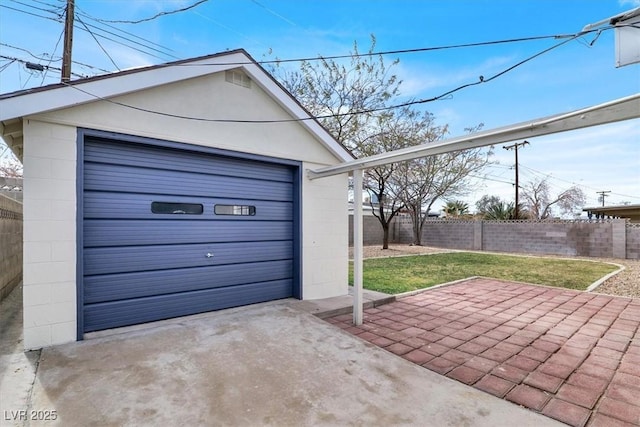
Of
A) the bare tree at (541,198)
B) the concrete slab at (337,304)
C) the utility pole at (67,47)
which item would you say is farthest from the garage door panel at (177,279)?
the bare tree at (541,198)

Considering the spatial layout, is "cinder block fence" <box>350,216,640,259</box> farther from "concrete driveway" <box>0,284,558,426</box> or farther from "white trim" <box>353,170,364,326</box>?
"concrete driveway" <box>0,284,558,426</box>

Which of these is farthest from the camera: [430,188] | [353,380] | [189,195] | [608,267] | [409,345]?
[430,188]

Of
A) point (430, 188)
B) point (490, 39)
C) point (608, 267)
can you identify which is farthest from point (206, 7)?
point (608, 267)

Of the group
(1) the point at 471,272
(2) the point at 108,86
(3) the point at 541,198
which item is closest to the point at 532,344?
(1) the point at 471,272

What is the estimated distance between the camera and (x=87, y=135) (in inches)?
141

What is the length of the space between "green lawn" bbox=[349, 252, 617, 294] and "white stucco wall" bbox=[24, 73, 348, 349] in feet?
5.40

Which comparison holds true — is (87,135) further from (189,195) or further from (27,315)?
(27,315)

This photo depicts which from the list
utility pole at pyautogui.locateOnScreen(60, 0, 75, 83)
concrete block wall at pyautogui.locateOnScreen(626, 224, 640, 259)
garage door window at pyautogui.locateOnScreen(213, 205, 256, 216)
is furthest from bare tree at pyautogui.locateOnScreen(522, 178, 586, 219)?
utility pole at pyautogui.locateOnScreen(60, 0, 75, 83)

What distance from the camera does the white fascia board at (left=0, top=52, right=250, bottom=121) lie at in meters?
3.07

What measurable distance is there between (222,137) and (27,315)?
2990 mm

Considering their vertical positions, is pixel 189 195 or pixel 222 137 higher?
pixel 222 137

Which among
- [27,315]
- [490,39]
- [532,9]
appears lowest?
[27,315]

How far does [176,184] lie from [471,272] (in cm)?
790

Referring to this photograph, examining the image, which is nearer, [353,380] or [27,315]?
[353,380]
